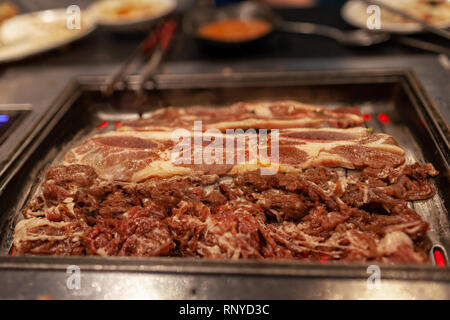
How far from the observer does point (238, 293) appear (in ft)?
5.72

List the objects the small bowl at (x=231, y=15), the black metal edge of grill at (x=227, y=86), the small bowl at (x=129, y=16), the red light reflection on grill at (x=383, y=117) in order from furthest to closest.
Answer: the small bowl at (x=129, y=16)
the small bowl at (x=231, y=15)
the red light reflection on grill at (x=383, y=117)
the black metal edge of grill at (x=227, y=86)

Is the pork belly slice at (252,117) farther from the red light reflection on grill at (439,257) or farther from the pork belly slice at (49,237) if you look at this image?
the red light reflection on grill at (439,257)

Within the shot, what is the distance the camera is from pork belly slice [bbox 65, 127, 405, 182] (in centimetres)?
261

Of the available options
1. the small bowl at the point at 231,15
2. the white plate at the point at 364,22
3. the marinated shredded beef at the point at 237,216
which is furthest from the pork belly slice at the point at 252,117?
the white plate at the point at 364,22

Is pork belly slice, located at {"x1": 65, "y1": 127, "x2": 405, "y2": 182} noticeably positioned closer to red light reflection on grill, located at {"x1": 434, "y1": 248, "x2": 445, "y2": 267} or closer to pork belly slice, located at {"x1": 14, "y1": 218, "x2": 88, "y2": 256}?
pork belly slice, located at {"x1": 14, "y1": 218, "x2": 88, "y2": 256}

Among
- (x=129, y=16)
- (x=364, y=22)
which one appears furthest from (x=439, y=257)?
(x=129, y=16)

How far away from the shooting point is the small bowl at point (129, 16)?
15.5 feet

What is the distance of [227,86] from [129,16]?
2.51m

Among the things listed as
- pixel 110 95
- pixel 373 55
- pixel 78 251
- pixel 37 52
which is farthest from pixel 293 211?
pixel 37 52

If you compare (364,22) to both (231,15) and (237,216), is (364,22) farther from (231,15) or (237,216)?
(237,216)

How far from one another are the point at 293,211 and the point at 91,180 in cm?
163

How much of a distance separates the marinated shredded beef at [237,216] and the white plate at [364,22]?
238 centimetres

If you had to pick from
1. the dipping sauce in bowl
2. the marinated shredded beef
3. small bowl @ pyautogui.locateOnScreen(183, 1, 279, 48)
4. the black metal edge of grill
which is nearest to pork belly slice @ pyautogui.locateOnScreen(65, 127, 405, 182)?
the marinated shredded beef

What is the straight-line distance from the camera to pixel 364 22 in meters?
4.38
